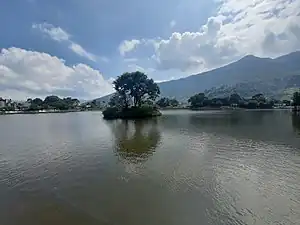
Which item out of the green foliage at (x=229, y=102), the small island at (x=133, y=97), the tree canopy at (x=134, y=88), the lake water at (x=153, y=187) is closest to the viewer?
the lake water at (x=153, y=187)

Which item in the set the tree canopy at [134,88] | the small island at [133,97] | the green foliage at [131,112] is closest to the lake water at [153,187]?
the green foliage at [131,112]

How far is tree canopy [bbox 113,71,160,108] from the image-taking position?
8394cm

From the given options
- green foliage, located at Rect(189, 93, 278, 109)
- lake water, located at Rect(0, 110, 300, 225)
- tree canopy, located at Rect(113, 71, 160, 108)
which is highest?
tree canopy, located at Rect(113, 71, 160, 108)

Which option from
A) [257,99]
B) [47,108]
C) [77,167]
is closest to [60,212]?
[77,167]

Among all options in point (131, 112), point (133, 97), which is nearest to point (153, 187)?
point (131, 112)

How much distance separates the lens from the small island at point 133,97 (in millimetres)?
81125

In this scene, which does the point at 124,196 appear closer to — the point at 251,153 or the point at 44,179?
the point at 44,179

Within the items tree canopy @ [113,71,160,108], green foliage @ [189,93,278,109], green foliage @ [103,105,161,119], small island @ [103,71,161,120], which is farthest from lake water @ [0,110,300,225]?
green foliage @ [189,93,278,109]

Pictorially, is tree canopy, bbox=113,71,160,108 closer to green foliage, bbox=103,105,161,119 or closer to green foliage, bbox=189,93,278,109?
green foliage, bbox=103,105,161,119

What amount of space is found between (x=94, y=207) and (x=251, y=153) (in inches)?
643

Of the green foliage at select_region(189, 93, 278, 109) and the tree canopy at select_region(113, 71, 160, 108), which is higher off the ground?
the tree canopy at select_region(113, 71, 160, 108)

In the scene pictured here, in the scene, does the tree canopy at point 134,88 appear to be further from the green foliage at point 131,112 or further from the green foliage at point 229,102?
the green foliage at point 229,102

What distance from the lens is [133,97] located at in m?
87.2

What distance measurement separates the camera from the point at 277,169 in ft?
59.4
